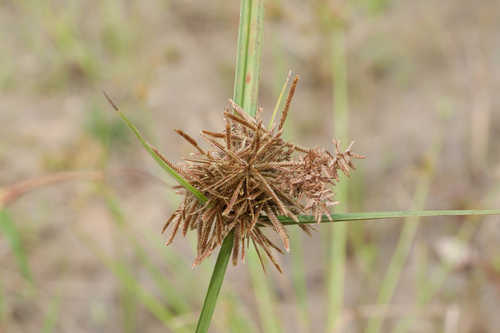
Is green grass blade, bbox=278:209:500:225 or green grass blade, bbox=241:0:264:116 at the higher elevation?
green grass blade, bbox=241:0:264:116

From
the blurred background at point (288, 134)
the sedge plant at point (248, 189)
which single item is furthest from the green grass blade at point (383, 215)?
the blurred background at point (288, 134)

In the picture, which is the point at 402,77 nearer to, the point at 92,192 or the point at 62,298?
the point at 92,192

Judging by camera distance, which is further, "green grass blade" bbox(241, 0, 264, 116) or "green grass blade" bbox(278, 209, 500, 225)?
"green grass blade" bbox(241, 0, 264, 116)

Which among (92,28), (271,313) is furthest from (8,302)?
(92,28)

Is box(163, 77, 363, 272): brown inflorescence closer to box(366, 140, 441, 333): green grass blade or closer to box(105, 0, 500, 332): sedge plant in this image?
box(105, 0, 500, 332): sedge plant

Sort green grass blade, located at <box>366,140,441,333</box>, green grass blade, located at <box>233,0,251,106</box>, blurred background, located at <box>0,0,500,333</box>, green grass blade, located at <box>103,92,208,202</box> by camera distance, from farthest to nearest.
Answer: blurred background, located at <box>0,0,500,333</box> → green grass blade, located at <box>366,140,441,333</box> → green grass blade, located at <box>233,0,251,106</box> → green grass blade, located at <box>103,92,208,202</box>

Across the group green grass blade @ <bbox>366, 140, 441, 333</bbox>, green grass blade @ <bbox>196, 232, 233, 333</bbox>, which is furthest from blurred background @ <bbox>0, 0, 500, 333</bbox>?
green grass blade @ <bbox>196, 232, 233, 333</bbox>

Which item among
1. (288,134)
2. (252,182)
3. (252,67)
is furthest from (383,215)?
(288,134)
